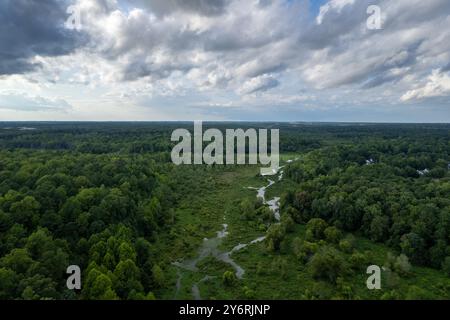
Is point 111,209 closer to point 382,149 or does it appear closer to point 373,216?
point 373,216

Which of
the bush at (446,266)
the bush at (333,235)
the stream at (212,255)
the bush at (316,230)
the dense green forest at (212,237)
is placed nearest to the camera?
the dense green forest at (212,237)

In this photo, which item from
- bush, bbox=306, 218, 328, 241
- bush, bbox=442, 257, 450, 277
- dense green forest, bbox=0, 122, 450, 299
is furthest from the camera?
bush, bbox=306, 218, 328, 241

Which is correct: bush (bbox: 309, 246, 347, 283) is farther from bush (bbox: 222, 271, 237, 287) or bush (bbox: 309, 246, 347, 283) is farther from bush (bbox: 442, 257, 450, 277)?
bush (bbox: 442, 257, 450, 277)

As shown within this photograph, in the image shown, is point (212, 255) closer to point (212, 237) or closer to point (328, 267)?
point (212, 237)

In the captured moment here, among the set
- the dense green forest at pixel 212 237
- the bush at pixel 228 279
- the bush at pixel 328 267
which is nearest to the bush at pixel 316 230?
the dense green forest at pixel 212 237

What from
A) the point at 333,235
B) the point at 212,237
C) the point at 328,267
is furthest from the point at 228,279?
the point at 333,235

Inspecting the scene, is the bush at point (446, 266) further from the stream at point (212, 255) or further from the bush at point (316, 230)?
the stream at point (212, 255)

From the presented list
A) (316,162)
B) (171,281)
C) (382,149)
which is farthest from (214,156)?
(171,281)

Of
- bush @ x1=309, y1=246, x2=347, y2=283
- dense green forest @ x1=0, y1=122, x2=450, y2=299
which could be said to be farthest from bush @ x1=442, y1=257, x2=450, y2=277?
bush @ x1=309, y1=246, x2=347, y2=283
